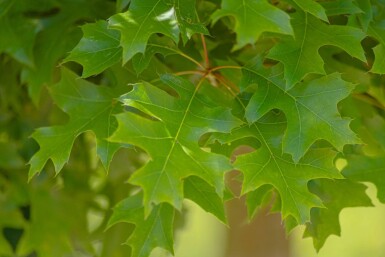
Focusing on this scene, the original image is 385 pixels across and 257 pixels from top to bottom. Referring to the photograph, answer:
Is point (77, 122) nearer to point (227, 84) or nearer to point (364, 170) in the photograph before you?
point (227, 84)

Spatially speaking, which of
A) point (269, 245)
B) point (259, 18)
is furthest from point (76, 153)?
point (259, 18)

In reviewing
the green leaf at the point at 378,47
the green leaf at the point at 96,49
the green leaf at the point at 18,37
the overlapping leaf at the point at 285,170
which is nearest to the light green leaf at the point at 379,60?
the green leaf at the point at 378,47

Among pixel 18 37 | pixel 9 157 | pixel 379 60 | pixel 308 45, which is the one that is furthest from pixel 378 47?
pixel 9 157

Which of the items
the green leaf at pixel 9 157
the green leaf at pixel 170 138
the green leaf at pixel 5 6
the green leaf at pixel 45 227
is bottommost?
the green leaf at pixel 45 227

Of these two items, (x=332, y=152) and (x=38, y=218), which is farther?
(x=38, y=218)

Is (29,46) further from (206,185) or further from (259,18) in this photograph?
(259,18)

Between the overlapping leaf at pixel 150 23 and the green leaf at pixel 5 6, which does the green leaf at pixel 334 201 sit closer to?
the overlapping leaf at pixel 150 23
